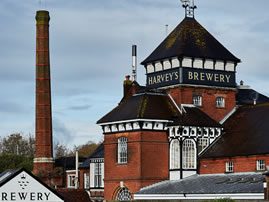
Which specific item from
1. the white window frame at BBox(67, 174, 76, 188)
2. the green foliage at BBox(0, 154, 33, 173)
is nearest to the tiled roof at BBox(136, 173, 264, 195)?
the white window frame at BBox(67, 174, 76, 188)

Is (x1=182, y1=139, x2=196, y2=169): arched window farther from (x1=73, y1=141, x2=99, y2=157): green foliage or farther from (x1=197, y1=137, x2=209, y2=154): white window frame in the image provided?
(x1=73, y1=141, x2=99, y2=157): green foliage

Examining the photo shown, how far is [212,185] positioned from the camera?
50.9m

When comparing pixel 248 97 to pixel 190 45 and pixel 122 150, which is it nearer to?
pixel 190 45

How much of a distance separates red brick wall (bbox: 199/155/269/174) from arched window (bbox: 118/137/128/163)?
557cm

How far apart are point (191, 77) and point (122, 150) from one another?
7.57 m

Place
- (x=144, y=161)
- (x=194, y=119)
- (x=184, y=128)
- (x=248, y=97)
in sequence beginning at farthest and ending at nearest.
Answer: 1. (x=248, y=97)
2. (x=194, y=119)
3. (x=184, y=128)
4. (x=144, y=161)

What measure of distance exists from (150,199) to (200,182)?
378 centimetres

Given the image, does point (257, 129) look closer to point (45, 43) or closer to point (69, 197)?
point (69, 197)

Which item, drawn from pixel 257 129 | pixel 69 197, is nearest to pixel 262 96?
pixel 257 129

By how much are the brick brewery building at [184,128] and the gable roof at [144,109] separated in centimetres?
8

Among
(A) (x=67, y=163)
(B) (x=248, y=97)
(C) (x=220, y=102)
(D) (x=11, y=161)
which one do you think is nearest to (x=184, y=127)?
(C) (x=220, y=102)

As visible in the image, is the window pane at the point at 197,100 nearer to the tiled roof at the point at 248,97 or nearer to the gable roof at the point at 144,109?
the gable roof at the point at 144,109

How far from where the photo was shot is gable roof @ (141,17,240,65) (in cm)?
5997

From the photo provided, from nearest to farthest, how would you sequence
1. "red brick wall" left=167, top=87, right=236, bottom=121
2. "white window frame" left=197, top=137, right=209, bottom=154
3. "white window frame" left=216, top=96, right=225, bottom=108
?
"white window frame" left=197, top=137, right=209, bottom=154 < "red brick wall" left=167, top=87, right=236, bottom=121 < "white window frame" left=216, top=96, right=225, bottom=108
